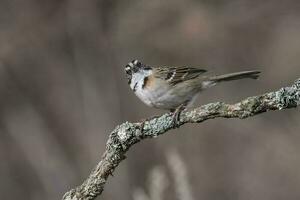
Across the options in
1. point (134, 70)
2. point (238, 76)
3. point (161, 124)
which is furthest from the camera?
point (134, 70)

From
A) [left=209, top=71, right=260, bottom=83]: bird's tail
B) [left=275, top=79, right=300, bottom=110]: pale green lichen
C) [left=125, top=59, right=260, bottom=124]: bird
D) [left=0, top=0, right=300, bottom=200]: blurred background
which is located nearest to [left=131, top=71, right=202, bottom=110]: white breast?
[left=125, top=59, right=260, bottom=124]: bird

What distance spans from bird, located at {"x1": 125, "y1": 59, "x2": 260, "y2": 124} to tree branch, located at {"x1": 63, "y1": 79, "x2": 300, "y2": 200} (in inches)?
67.5

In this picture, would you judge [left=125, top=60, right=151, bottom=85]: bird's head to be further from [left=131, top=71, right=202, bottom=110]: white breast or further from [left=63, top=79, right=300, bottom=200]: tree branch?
[left=63, top=79, right=300, bottom=200]: tree branch

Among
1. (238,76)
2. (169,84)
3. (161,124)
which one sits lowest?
(161,124)

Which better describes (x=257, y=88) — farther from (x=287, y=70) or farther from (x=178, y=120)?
(x=178, y=120)

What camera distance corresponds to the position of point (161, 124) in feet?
8.44

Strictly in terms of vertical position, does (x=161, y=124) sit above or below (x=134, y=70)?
below

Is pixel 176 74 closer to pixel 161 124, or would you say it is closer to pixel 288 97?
pixel 161 124

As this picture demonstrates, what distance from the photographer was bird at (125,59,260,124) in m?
4.30

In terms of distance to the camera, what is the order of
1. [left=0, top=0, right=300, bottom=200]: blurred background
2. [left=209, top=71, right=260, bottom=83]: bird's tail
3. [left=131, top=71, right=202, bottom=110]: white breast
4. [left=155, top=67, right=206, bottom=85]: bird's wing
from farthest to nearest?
[left=0, top=0, right=300, bottom=200]: blurred background
[left=155, top=67, right=206, bottom=85]: bird's wing
[left=131, top=71, right=202, bottom=110]: white breast
[left=209, top=71, right=260, bottom=83]: bird's tail

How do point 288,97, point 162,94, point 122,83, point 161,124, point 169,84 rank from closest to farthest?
point 288,97 < point 161,124 < point 162,94 < point 169,84 < point 122,83

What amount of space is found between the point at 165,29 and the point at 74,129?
5.40ft

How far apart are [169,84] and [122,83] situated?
447 centimetres

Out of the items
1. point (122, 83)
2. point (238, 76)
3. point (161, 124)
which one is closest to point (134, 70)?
point (238, 76)
